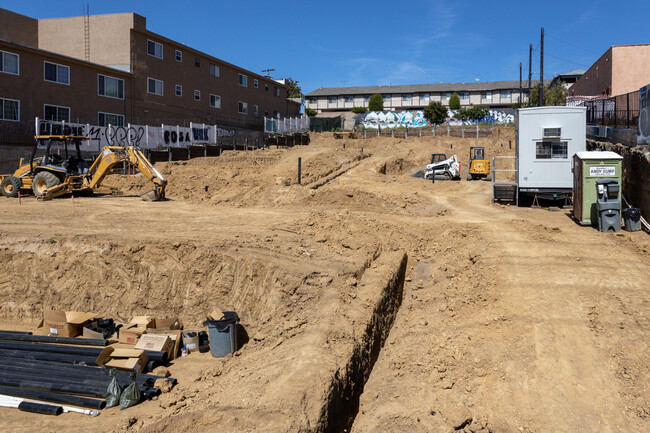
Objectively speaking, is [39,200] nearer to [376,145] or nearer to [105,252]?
[105,252]

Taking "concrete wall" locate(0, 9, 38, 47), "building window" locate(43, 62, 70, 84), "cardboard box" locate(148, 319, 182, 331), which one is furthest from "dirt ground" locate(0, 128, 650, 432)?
"concrete wall" locate(0, 9, 38, 47)

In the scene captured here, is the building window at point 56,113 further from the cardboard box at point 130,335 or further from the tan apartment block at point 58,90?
the cardboard box at point 130,335

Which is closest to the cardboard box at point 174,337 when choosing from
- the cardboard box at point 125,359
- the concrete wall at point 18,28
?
the cardboard box at point 125,359

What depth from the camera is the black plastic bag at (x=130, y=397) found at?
7543mm

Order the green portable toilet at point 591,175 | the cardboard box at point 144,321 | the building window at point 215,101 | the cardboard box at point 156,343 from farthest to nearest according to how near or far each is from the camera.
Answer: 1. the building window at point 215,101
2. the green portable toilet at point 591,175
3. the cardboard box at point 144,321
4. the cardboard box at point 156,343

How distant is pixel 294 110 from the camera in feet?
203

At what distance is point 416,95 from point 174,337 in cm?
→ 8604

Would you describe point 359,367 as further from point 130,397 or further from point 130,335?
point 130,335

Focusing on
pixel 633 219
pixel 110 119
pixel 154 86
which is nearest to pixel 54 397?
pixel 633 219

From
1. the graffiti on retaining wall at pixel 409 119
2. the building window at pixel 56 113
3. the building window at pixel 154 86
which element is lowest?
the building window at pixel 56 113

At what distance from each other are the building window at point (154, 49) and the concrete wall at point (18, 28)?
27.9ft

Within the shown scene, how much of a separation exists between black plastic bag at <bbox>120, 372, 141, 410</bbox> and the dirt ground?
17cm

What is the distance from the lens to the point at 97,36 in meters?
34.4

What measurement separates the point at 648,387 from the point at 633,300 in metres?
2.78
